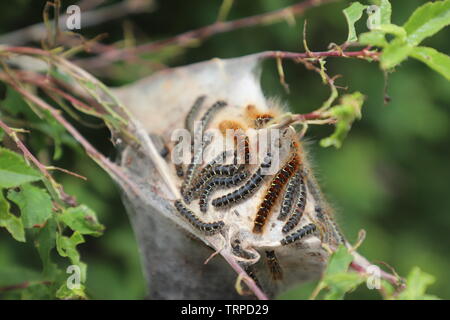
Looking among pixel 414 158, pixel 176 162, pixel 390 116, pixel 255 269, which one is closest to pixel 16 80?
pixel 176 162

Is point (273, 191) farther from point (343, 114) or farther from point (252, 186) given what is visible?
point (343, 114)

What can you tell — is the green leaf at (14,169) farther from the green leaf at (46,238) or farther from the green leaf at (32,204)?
the green leaf at (46,238)

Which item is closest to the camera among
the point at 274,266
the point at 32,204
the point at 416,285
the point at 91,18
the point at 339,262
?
the point at 416,285

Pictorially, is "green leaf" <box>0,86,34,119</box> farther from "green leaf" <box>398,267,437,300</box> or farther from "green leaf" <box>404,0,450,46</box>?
"green leaf" <box>398,267,437,300</box>

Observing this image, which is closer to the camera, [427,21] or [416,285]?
[416,285]

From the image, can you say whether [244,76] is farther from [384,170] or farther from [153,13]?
[384,170]

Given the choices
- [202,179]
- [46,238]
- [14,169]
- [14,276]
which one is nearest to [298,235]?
[202,179]

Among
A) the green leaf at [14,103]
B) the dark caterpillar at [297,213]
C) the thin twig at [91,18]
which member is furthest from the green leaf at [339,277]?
the thin twig at [91,18]
